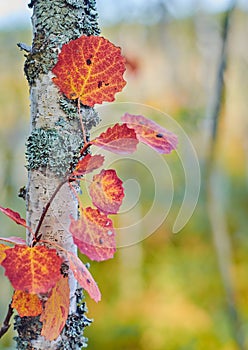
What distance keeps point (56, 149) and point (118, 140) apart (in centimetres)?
6

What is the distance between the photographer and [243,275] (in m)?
3.75

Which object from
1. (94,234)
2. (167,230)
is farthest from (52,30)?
(167,230)

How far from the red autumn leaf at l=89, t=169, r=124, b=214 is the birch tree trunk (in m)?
0.04

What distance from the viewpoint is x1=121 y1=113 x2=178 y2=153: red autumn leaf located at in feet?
1.07

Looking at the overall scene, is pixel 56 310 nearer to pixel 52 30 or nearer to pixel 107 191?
pixel 107 191

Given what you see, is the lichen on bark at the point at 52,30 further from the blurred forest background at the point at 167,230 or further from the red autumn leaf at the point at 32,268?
the blurred forest background at the point at 167,230

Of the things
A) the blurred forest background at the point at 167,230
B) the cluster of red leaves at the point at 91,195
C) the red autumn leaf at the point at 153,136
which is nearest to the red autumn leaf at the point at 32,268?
the cluster of red leaves at the point at 91,195

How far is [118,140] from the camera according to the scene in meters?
0.31

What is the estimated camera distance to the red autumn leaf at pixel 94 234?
0.96ft

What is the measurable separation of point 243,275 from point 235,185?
6.11ft

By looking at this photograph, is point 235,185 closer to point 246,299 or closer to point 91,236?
point 246,299

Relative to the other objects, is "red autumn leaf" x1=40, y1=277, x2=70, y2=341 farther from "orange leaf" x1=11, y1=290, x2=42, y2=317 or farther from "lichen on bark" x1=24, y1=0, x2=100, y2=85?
"lichen on bark" x1=24, y1=0, x2=100, y2=85

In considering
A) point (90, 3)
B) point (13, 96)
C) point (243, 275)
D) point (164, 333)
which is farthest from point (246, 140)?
point (90, 3)

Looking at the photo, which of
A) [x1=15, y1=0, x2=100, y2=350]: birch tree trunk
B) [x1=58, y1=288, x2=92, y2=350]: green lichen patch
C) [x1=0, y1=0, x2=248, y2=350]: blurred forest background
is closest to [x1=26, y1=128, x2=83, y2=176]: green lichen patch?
→ [x1=15, y1=0, x2=100, y2=350]: birch tree trunk
